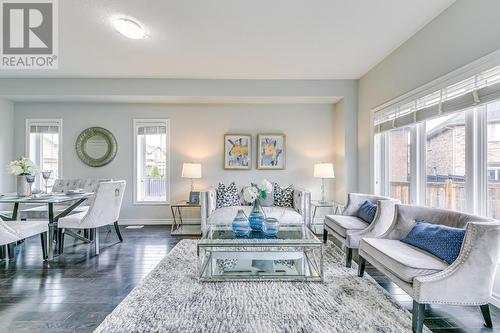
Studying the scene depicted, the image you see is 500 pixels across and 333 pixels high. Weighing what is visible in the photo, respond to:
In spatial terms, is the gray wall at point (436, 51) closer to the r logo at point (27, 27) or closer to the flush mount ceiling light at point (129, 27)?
the flush mount ceiling light at point (129, 27)

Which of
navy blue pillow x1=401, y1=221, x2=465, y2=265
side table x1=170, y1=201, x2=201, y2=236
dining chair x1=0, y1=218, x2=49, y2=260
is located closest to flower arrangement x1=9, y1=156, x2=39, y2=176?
dining chair x1=0, y1=218, x2=49, y2=260

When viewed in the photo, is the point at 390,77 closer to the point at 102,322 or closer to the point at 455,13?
the point at 455,13

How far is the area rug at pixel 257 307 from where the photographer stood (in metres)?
1.78

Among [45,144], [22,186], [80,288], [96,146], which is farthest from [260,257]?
[45,144]

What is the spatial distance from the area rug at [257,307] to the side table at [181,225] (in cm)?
169

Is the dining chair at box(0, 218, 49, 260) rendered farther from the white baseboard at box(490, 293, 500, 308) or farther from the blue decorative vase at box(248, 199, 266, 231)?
the white baseboard at box(490, 293, 500, 308)

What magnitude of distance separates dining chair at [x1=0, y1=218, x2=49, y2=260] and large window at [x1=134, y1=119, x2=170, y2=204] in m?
1.93

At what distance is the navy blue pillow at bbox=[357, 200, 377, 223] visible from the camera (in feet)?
10.0

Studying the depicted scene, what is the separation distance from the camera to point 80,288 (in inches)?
95.0

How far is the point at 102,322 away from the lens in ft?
6.08

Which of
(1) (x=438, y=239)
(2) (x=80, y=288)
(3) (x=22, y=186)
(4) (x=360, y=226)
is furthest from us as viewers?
(3) (x=22, y=186)

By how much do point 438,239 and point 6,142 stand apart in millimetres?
7027

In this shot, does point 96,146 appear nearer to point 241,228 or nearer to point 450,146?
point 241,228

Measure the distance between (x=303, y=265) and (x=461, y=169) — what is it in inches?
72.7
